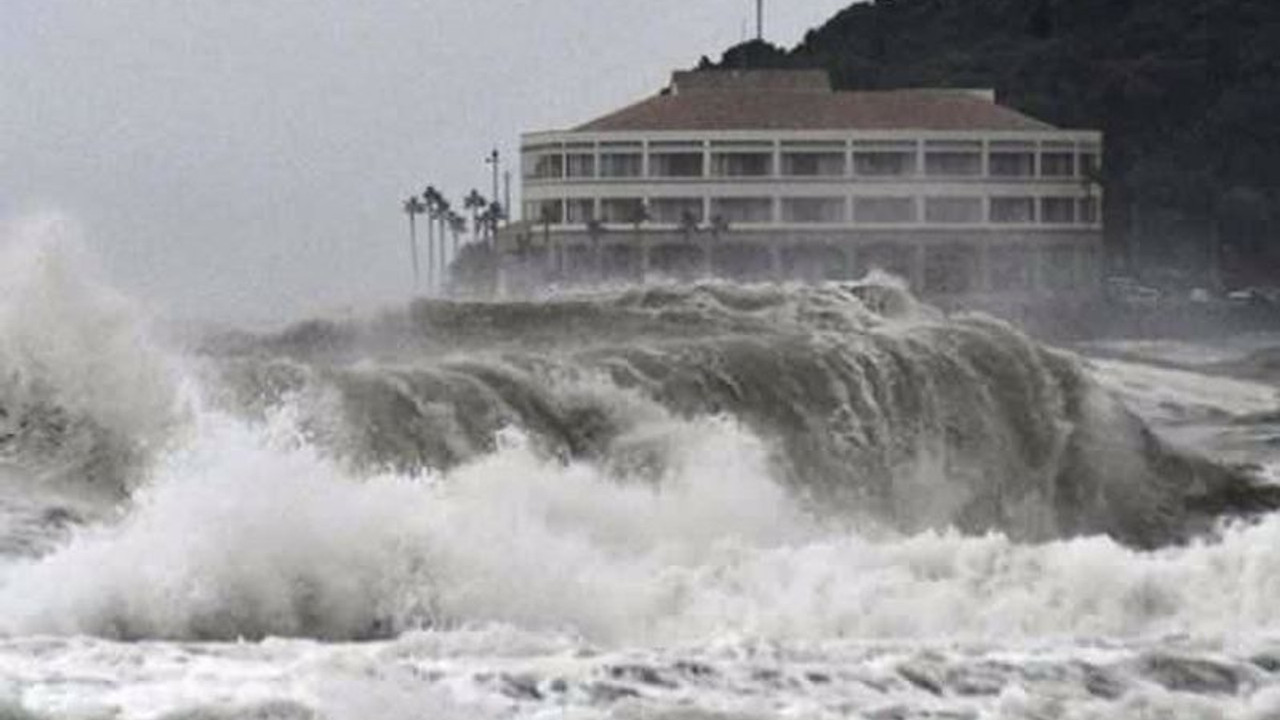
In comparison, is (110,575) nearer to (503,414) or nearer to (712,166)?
(503,414)

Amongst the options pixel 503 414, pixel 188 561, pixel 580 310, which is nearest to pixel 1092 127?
pixel 580 310

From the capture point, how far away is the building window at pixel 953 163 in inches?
3568

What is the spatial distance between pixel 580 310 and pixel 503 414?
7.80 metres

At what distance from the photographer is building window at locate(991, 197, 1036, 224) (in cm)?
9181

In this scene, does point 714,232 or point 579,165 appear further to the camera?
point 579,165

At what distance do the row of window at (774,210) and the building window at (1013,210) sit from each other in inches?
16.1

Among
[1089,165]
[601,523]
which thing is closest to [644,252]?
[1089,165]

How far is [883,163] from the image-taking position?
297 feet

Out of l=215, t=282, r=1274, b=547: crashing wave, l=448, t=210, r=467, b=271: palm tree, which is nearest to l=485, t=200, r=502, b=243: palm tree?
l=448, t=210, r=467, b=271: palm tree

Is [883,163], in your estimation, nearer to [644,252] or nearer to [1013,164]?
[1013,164]

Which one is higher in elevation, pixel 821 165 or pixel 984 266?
pixel 821 165

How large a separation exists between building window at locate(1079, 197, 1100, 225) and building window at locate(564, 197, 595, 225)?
19.1 meters

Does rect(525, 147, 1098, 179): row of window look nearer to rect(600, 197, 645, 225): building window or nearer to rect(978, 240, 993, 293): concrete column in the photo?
rect(600, 197, 645, 225): building window

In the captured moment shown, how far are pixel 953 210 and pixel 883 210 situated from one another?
2.68m
